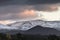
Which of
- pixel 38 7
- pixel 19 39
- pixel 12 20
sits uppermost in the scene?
pixel 38 7

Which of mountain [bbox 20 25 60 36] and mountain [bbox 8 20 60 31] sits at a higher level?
mountain [bbox 8 20 60 31]

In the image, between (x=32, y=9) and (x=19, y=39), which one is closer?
(x=19, y=39)

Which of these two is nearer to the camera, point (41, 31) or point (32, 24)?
point (41, 31)

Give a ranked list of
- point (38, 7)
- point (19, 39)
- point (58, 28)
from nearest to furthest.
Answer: point (19, 39) → point (58, 28) → point (38, 7)

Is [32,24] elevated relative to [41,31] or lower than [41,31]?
elevated

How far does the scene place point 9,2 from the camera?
4871 mm

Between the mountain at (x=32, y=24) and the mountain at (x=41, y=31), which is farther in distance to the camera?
the mountain at (x=32, y=24)

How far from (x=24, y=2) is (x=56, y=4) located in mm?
822

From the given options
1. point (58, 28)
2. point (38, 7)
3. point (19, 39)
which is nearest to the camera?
point (19, 39)

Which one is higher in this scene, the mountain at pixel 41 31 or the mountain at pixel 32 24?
the mountain at pixel 32 24

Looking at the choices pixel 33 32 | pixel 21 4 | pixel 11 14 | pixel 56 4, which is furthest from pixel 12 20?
pixel 56 4

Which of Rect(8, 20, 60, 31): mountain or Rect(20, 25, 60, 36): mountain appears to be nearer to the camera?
Rect(20, 25, 60, 36): mountain

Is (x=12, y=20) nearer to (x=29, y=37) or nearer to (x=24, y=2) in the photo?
(x=24, y=2)

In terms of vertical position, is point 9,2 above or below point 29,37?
above
